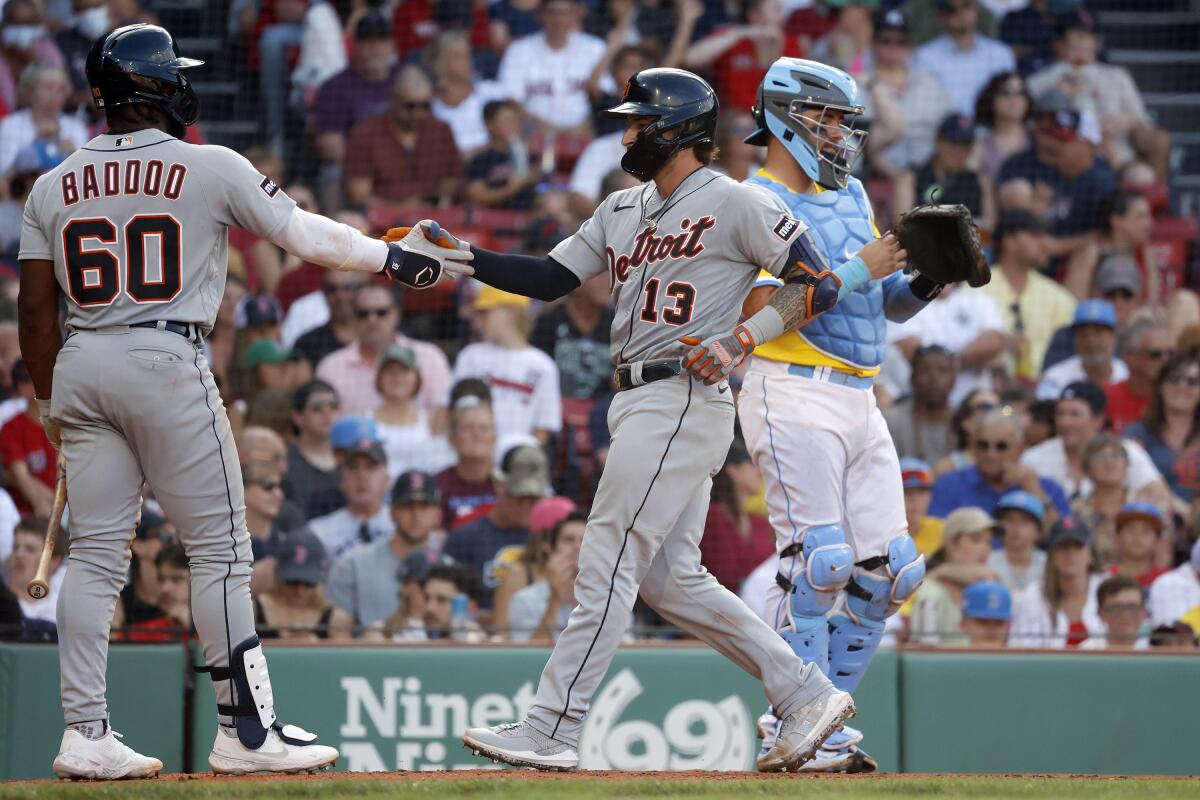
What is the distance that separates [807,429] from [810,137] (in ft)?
3.11

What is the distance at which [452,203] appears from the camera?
10.7 m

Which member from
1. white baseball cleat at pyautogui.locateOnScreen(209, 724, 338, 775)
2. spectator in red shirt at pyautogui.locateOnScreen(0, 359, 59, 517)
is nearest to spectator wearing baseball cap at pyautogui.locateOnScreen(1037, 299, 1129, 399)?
spectator in red shirt at pyautogui.locateOnScreen(0, 359, 59, 517)

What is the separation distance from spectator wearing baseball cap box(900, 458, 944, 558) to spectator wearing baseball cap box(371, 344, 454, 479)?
2.43 meters

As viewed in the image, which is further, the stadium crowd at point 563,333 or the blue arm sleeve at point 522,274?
the stadium crowd at point 563,333

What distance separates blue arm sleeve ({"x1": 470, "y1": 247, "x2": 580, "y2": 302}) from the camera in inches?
204

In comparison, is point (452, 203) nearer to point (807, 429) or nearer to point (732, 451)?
point (732, 451)

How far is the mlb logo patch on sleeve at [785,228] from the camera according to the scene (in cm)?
492

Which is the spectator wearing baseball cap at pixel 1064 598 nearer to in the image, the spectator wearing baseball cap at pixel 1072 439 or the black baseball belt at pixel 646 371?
the spectator wearing baseball cap at pixel 1072 439

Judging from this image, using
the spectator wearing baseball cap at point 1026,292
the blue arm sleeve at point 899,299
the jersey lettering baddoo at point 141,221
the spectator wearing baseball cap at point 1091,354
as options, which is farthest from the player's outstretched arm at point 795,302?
the spectator wearing baseball cap at point 1026,292

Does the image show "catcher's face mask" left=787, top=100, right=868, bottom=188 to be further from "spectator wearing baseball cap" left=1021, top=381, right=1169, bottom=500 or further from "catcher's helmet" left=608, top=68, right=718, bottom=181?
"spectator wearing baseball cap" left=1021, top=381, right=1169, bottom=500

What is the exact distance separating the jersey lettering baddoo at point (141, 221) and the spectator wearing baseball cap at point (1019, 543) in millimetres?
4496

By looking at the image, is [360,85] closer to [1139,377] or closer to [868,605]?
[1139,377]

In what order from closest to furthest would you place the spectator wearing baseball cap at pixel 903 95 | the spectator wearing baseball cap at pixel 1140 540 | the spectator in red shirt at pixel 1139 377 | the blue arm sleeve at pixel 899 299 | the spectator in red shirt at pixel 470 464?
the blue arm sleeve at pixel 899 299 → the spectator wearing baseball cap at pixel 1140 540 → the spectator in red shirt at pixel 470 464 → the spectator in red shirt at pixel 1139 377 → the spectator wearing baseball cap at pixel 903 95

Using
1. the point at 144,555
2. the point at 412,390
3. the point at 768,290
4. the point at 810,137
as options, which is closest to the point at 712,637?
the point at 768,290
